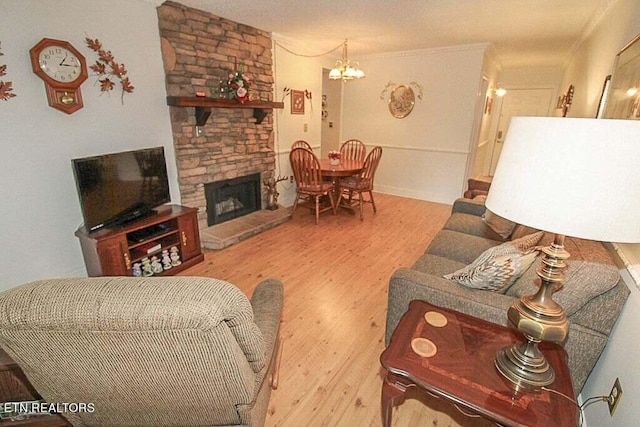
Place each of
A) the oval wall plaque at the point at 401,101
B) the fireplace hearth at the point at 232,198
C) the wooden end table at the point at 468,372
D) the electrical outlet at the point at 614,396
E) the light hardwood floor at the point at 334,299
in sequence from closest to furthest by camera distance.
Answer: the wooden end table at the point at 468,372
the electrical outlet at the point at 614,396
the light hardwood floor at the point at 334,299
the fireplace hearth at the point at 232,198
the oval wall plaque at the point at 401,101

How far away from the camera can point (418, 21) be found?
3307 millimetres

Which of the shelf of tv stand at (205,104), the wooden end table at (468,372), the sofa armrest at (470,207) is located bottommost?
the wooden end table at (468,372)

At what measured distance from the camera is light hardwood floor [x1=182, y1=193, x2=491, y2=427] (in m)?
1.52

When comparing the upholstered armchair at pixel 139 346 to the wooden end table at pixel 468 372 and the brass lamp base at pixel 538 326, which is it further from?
the brass lamp base at pixel 538 326

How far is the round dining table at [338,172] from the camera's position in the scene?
3888 mm

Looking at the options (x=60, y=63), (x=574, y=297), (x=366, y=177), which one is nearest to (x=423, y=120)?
(x=366, y=177)

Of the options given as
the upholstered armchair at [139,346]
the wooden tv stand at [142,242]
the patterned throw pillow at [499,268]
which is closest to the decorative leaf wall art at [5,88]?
the wooden tv stand at [142,242]

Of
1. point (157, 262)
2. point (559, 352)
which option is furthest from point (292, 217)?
point (559, 352)

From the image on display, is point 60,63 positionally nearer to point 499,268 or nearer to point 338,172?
point 338,172

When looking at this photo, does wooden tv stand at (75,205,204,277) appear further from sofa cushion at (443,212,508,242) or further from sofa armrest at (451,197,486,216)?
sofa armrest at (451,197,486,216)

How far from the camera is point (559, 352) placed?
116cm

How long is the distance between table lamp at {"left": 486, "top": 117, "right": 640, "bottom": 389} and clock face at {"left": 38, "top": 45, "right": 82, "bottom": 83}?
9.31 feet

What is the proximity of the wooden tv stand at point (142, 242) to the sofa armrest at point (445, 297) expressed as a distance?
2034 mm

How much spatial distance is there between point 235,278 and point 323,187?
1.73m
